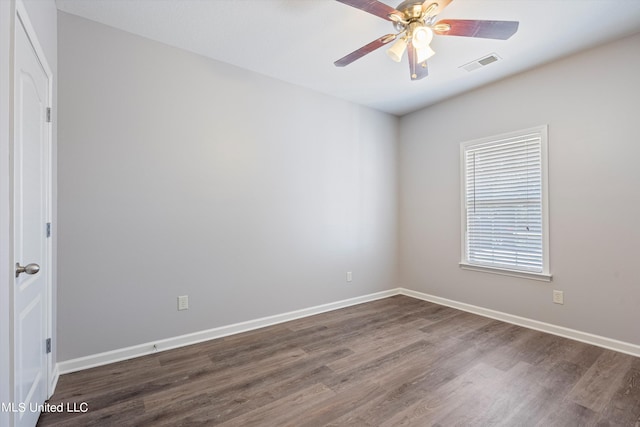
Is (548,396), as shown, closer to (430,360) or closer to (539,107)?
(430,360)

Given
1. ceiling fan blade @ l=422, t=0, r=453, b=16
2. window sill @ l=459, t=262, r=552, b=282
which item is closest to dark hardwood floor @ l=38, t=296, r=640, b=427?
window sill @ l=459, t=262, r=552, b=282

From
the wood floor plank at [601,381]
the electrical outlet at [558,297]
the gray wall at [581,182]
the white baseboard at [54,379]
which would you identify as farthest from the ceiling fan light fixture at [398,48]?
the white baseboard at [54,379]

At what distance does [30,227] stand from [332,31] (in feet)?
8.06

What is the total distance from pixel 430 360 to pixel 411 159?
9.46 feet

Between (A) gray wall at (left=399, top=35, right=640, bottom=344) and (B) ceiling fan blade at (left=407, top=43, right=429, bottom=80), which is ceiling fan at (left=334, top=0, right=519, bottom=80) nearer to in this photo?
(B) ceiling fan blade at (left=407, top=43, right=429, bottom=80)

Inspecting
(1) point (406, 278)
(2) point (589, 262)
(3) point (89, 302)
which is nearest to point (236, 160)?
(3) point (89, 302)

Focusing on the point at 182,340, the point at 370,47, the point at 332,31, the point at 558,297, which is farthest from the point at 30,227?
the point at 558,297

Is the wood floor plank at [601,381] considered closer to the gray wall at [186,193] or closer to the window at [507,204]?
the window at [507,204]

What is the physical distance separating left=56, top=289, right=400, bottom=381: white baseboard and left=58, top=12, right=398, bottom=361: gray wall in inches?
2.0

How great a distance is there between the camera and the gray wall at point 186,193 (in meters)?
2.30

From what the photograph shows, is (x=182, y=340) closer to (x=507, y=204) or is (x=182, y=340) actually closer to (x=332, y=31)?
(x=332, y=31)

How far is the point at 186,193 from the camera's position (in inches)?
108

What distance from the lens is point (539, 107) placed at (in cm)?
308

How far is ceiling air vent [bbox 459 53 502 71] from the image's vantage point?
286 centimetres
